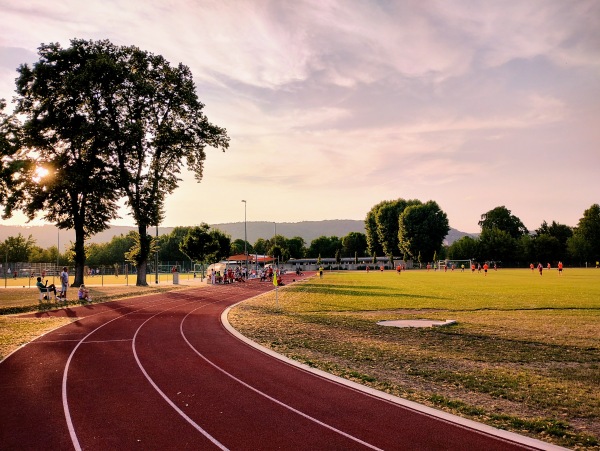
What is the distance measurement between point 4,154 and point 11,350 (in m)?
12.2

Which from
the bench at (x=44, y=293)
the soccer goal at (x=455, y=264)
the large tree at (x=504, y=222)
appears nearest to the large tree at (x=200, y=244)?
the bench at (x=44, y=293)

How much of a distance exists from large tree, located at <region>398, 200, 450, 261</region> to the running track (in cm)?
10082

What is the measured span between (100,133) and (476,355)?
1319 inches

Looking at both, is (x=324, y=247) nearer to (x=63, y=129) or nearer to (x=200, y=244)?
(x=200, y=244)

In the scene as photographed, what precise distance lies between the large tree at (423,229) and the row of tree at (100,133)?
250 ft

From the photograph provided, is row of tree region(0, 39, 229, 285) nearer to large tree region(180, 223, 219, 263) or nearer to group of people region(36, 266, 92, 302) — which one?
group of people region(36, 266, 92, 302)

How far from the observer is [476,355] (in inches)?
495

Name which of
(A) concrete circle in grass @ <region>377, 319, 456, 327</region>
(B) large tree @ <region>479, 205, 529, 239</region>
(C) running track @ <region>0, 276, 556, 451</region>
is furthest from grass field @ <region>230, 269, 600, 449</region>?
(B) large tree @ <region>479, 205, 529, 239</region>

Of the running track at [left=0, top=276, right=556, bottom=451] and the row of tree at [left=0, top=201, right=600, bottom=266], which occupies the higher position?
the row of tree at [left=0, top=201, right=600, bottom=266]

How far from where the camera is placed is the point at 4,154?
872 inches

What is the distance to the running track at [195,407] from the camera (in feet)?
23.1

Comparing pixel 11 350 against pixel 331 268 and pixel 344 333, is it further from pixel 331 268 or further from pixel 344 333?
pixel 331 268

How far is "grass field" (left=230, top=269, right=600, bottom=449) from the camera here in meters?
8.15

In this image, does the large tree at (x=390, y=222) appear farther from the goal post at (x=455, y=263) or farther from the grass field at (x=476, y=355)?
the grass field at (x=476, y=355)
